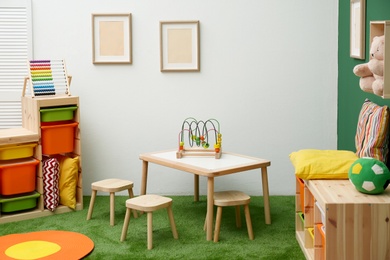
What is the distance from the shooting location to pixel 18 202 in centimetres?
539

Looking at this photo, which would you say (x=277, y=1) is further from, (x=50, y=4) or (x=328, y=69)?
(x=50, y=4)

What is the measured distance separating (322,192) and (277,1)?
2.49m

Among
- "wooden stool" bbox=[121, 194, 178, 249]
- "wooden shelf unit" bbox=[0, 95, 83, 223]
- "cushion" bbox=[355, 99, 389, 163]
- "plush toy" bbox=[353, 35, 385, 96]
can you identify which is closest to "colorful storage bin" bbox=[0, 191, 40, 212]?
"wooden shelf unit" bbox=[0, 95, 83, 223]

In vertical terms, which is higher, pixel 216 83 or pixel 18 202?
pixel 216 83

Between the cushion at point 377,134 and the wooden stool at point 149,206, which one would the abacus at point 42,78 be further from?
the cushion at point 377,134

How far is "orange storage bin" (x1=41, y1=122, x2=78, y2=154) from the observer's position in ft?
18.0

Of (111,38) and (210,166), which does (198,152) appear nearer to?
(210,166)

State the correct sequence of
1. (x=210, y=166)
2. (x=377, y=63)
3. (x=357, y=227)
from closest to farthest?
(x=357, y=227)
(x=377, y=63)
(x=210, y=166)

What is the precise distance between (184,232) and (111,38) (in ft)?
6.24

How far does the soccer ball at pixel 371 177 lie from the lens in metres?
3.61

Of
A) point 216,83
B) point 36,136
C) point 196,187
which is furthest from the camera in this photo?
point 216,83

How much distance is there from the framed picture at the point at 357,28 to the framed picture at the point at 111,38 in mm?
1868

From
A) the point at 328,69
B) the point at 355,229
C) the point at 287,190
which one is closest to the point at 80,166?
the point at 287,190

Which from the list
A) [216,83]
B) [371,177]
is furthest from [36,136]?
[371,177]
